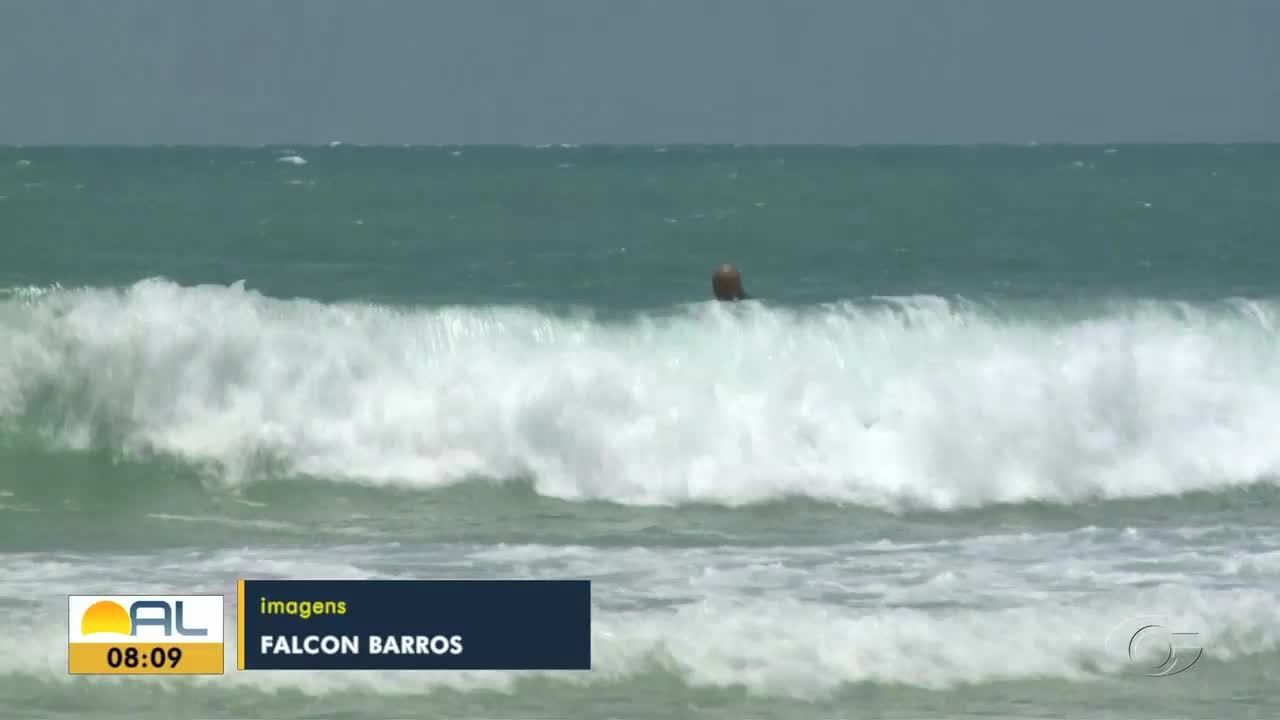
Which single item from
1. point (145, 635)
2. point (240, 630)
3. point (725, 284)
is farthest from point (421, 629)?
point (725, 284)

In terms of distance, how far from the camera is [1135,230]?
34.9 metres

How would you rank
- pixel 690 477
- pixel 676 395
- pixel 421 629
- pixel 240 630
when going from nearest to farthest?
pixel 421 629
pixel 240 630
pixel 690 477
pixel 676 395

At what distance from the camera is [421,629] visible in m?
8.43

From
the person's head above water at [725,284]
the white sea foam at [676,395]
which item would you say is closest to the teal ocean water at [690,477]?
the white sea foam at [676,395]

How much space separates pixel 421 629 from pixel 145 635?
4.68 ft

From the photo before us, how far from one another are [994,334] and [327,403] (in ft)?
21.2

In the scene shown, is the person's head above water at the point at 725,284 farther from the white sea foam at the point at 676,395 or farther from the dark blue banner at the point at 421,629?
the dark blue banner at the point at 421,629

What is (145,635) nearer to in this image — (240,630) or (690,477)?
(240,630)

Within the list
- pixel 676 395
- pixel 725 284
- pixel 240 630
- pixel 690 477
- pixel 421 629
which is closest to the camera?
pixel 421 629

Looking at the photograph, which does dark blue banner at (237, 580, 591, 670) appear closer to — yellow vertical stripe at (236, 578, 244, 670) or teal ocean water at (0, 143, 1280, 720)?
yellow vertical stripe at (236, 578, 244, 670)

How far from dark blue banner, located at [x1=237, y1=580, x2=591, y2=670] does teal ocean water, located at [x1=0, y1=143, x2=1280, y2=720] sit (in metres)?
0.11

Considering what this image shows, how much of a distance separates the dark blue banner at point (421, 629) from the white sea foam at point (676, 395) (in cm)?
503

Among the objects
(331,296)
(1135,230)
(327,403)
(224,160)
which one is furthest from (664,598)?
(224,160)

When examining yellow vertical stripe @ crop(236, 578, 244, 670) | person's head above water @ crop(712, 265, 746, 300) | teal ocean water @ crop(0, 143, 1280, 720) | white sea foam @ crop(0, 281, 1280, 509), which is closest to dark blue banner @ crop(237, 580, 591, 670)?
yellow vertical stripe @ crop(236, 578, 244, 670)
